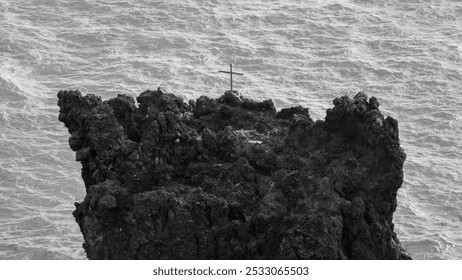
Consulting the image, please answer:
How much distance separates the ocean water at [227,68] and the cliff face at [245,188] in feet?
64.3

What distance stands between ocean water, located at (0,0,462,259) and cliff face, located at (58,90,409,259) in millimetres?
19607

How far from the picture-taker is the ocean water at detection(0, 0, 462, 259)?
7388 centimetres

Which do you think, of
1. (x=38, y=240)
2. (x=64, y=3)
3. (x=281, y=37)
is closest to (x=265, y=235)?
(x=38, y=240)

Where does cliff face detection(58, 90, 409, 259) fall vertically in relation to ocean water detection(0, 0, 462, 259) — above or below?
above

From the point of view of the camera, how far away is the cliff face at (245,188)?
46844mm

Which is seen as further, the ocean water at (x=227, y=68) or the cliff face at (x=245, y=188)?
the ocean water at (x=227, y=68)

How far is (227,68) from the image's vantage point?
8919cm

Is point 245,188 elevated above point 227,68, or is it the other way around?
point 245,188

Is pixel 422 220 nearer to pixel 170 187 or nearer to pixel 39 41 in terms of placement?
pixel 170 187

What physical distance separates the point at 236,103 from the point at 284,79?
34.7 m

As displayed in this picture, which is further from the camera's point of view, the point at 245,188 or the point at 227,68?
the point at 227,68

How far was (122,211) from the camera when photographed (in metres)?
48.8

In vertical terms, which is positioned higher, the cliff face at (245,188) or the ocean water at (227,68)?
the cliff face at (245,188)

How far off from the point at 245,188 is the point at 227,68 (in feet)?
133
